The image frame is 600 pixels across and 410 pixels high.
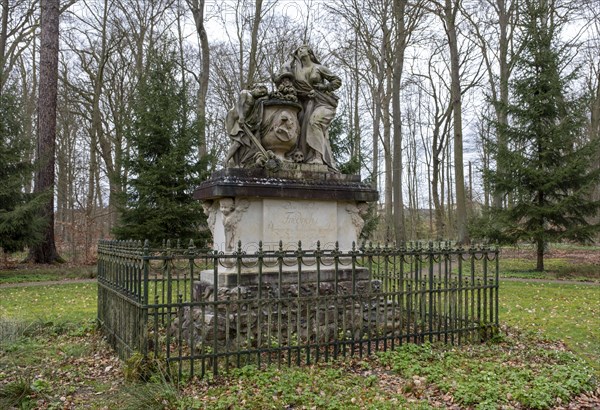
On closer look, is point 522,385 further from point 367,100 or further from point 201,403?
point 367,100

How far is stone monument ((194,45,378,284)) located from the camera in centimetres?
710

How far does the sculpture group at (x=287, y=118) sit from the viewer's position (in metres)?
7.64

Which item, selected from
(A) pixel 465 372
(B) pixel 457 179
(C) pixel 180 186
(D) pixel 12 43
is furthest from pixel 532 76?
(D) pixel 12 43

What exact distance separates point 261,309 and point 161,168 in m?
11.6

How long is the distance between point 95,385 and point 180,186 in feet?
37.5

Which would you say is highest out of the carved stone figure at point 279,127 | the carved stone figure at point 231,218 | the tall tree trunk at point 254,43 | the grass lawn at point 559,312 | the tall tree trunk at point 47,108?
the tall tree trunk at point 254,43

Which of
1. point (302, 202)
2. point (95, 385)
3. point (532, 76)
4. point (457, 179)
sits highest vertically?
point (532, 76)

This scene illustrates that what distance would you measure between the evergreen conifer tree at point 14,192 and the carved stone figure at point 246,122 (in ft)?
32.8

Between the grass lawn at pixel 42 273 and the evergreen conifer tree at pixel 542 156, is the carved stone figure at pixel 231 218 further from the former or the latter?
the evergreen conifer tree at pixel 542 156

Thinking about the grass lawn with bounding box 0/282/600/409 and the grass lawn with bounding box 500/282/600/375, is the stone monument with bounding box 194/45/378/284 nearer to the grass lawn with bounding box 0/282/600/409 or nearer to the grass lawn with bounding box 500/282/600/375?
the grass lawn with bounding box 0/282/600/409

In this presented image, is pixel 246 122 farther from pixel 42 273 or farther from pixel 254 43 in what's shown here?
pixel 254 43

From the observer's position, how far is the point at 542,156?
16266 millimetres

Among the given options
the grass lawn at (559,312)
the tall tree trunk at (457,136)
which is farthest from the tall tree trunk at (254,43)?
the grass lawn at (559,312)

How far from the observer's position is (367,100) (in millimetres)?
29688
